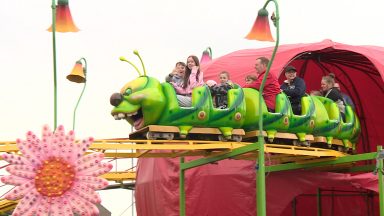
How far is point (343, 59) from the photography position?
16.3 m

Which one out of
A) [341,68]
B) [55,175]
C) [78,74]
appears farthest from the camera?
[341,68]

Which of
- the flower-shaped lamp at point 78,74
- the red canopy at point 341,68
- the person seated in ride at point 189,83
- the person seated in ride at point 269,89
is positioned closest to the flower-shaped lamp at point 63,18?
the person seated in ride at point 189,83

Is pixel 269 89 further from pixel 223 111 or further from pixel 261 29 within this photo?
pixel 261 29

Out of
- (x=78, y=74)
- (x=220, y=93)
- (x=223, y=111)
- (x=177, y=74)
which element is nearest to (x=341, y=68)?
(x=78, y=74)

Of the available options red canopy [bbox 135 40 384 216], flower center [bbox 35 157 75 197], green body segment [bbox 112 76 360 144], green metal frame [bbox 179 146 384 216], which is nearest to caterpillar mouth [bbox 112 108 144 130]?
green body segment [bbox 112 76 360 144]

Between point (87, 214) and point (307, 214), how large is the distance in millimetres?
10407

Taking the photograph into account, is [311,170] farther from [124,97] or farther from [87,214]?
[87,214]

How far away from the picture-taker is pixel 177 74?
11.6m

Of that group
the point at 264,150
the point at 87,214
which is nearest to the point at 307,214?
the point at 264,150

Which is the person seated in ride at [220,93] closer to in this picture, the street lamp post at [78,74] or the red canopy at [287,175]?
the red canopy at [287,175]

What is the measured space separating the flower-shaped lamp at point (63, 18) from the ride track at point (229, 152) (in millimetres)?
2241

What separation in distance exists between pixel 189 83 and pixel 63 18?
2.36m

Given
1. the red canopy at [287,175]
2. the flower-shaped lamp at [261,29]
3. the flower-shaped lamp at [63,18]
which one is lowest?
the red canopy at [287,175]

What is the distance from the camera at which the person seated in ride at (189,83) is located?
1098cm
